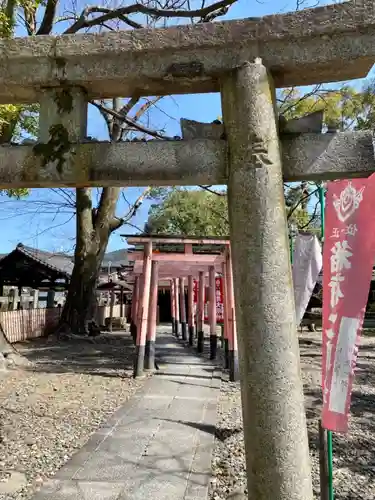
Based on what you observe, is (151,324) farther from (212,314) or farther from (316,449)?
(316,449)

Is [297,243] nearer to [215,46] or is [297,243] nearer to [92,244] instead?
[215,46]

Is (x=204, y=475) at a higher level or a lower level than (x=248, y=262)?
lower

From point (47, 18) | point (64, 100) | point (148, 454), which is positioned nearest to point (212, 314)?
point (148, 454)

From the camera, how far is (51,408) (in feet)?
23.3

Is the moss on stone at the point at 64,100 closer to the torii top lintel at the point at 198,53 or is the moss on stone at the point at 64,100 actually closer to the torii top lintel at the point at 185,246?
the torii top lintel at the point at 198,53

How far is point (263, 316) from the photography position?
9.75 ft

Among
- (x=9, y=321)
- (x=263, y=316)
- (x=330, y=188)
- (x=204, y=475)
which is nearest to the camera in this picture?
(x=263, y=316)

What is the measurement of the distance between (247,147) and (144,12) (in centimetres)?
805

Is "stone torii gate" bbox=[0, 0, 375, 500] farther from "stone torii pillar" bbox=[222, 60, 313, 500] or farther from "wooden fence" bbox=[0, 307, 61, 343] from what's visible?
"wooden fence" bbox=[0, 307, 61, 343]

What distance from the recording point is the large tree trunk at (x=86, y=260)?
56.7ft

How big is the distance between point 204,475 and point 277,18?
3.91 meters

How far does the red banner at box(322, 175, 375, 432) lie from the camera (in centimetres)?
315

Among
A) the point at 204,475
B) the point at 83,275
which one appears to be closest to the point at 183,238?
the point at 204,475

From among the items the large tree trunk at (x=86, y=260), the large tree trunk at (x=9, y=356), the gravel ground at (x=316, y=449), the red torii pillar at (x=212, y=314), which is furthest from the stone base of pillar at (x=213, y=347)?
the large tree trunk at (x=86, y=260)
